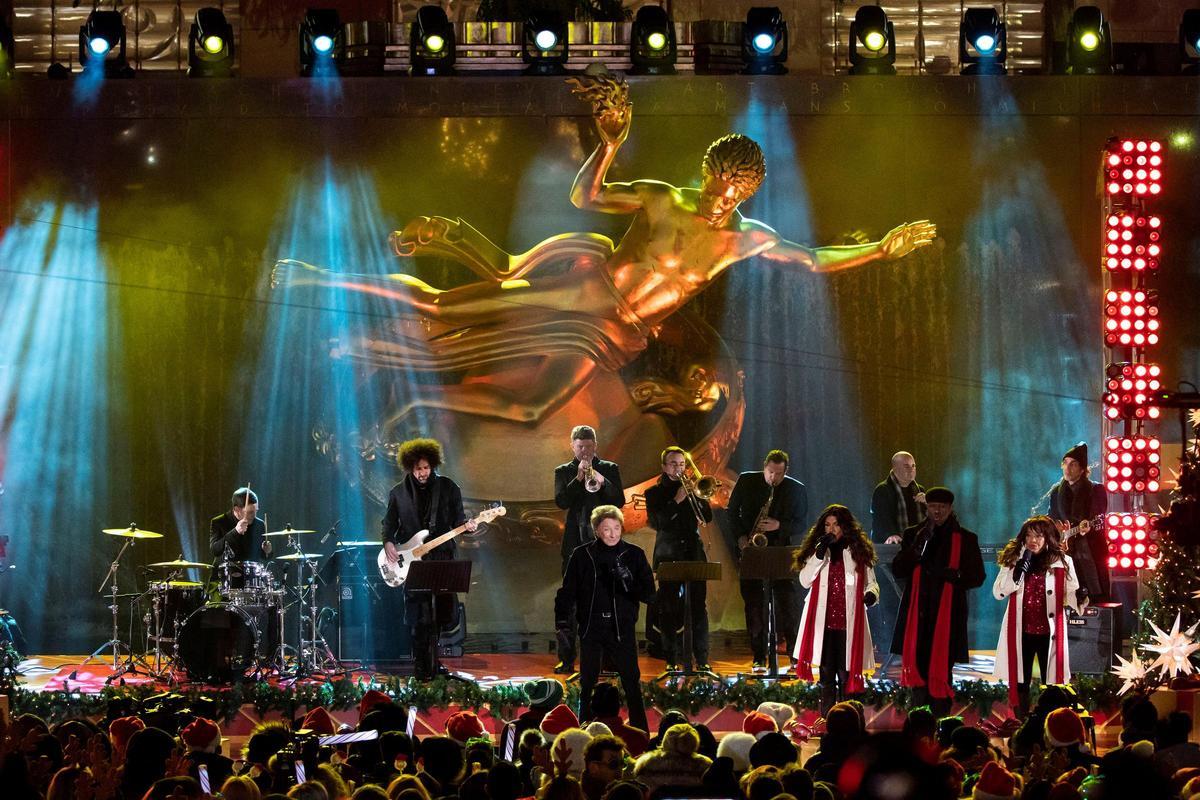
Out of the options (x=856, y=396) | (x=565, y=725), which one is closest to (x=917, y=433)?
(x=856, y=396)

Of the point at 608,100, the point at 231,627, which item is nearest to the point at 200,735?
the point at 231,627

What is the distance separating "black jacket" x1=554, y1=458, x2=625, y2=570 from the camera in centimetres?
1245

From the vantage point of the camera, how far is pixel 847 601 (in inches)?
428

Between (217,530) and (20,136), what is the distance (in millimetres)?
4291

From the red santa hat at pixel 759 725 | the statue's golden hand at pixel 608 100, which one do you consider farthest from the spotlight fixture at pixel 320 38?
the red santa hat at pixel 759 725

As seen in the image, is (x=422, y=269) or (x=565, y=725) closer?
(x=565, y=725)

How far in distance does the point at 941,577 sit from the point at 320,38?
23.4ft

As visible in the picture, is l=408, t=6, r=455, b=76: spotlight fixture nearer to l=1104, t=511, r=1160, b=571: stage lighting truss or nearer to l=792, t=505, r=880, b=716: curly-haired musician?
l=792, t=505, r=880, b=716: curly-haired musician

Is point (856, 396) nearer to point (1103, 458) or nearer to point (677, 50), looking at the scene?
point (1103, 458)

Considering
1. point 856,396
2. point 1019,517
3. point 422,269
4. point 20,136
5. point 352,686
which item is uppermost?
point 20,136

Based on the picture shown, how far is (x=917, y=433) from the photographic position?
1466 cm

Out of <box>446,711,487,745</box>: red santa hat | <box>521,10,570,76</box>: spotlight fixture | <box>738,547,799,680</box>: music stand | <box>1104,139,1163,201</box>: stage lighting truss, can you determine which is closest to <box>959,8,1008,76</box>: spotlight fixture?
<box>1104,139,1163,201</box>: stage lighting truss

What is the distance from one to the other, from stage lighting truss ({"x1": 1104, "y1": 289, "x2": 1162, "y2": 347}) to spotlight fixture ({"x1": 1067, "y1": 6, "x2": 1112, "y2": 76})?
2024 millimetres

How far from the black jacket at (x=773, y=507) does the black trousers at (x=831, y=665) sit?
1630 mm
